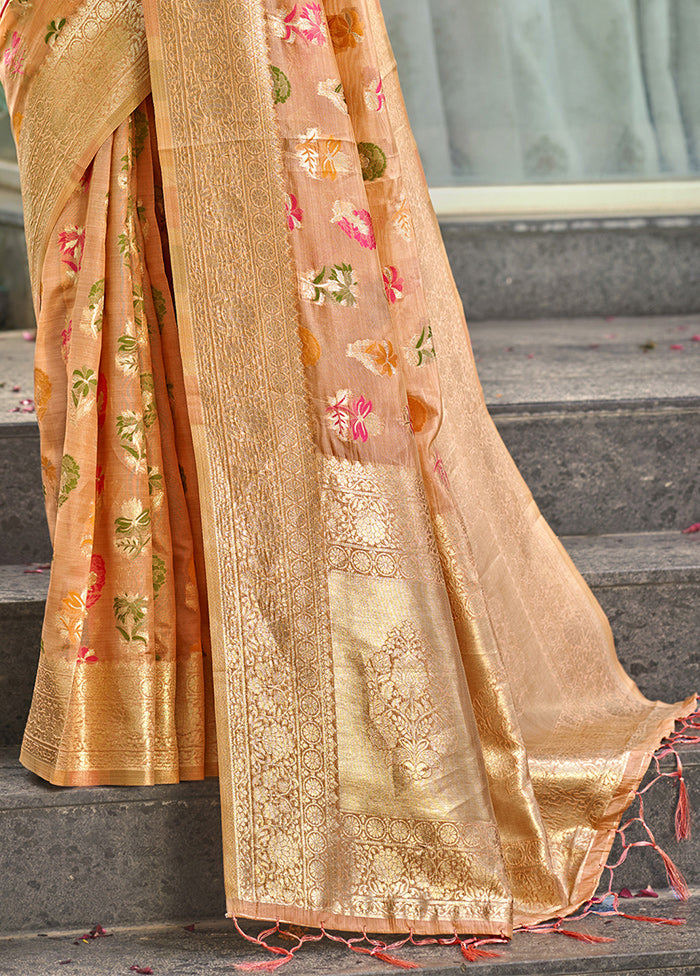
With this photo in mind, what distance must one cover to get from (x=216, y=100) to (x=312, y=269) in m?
0.20

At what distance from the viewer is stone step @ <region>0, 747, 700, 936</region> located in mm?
1174

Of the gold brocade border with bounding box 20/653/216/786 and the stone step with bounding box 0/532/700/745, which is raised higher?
the stone step with bounding box 0/532/700/745

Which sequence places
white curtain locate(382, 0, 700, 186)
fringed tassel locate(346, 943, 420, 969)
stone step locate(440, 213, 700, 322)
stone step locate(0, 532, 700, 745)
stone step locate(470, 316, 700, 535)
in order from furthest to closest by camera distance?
white curtain locate(382, 0, 700, 186) < stone step locate(440, 213, 700, 322) < stone step locate(470, 316, 700, 535) < stone step locate(0, 532, 700, 745) < fringed tassel locate(346, 943, 420, 969)

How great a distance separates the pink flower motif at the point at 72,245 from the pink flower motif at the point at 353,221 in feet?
0.88

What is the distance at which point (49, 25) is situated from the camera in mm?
1105

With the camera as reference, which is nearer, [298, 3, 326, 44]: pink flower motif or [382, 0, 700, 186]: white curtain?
[298, 3, 326, 44]: pink flower motif

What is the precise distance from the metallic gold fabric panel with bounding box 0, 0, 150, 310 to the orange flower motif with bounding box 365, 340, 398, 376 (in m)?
0.35

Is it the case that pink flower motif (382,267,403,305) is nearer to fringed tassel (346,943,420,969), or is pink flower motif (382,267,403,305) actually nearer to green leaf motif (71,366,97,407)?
green leaf motif (71,366,97,407)

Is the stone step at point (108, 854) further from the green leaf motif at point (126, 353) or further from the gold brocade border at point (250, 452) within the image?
the green leaf motif at point (126, 353)

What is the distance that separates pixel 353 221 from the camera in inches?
44.0

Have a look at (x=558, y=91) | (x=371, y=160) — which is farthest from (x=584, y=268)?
(x=371, y=160)

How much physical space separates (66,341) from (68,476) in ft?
0.48

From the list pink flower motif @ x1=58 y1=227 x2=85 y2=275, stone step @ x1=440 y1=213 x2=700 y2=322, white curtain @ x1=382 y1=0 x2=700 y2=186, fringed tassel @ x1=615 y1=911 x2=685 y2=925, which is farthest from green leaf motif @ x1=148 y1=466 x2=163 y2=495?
white curtain @ x1=382 y1=0 x2=700 y2=186

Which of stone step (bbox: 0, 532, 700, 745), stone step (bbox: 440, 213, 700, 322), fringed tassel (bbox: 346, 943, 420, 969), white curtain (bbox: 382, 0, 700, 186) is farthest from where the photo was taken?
white curtain (bbox: 382, 0, 700, 186)
